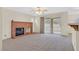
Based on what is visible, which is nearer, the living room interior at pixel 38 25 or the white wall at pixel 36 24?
the living room interior at pixel 38 25

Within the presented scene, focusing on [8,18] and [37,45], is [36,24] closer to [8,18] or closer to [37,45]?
[8,18]

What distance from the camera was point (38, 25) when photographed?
10195 millimetres

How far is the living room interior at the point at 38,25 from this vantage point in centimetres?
563

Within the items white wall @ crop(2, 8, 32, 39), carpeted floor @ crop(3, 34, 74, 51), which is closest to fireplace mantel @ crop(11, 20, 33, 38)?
white wall @ crop(2, 8, 32, 39)

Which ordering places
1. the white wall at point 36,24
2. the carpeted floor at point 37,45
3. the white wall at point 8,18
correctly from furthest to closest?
the white wall at point 36,24, the white wall at point 8,18, the carpeted floor at point 37,45

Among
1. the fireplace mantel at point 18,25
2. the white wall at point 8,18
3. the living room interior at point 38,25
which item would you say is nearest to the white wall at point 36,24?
the living room interior at point 38,25

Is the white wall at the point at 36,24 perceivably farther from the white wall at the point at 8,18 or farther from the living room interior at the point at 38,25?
the white wall at the point at 8,18

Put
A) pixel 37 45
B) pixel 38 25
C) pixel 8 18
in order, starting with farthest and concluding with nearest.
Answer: pixel 38 25 → pixel 8 18 → pixel 37 45

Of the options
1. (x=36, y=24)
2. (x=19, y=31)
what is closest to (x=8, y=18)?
(x=19, y=31)

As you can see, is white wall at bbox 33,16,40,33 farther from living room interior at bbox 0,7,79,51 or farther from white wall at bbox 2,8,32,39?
white wall at bbox 2,8,32,39

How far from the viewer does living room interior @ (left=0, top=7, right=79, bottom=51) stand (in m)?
5.63

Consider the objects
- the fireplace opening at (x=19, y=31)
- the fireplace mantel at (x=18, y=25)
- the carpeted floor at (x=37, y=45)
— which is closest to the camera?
the carpeted floor at (x=37, y=45)
